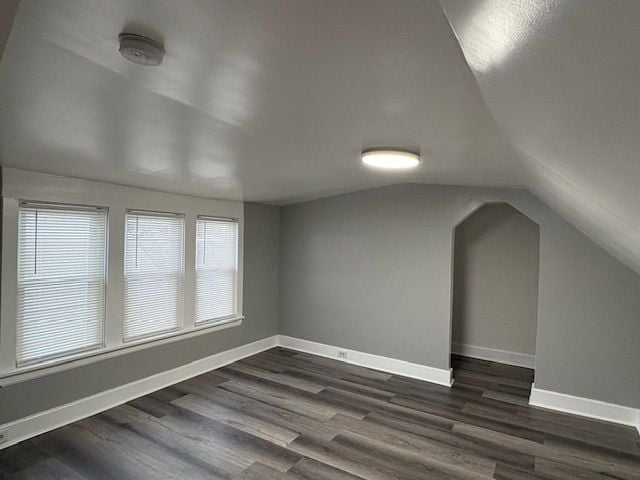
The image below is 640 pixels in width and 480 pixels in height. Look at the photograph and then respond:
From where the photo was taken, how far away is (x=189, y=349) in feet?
14.8

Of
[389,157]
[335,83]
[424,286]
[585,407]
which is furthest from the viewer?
[424,286]

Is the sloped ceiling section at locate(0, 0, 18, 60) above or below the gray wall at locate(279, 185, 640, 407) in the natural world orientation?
above

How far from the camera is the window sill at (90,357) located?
3.00 metres

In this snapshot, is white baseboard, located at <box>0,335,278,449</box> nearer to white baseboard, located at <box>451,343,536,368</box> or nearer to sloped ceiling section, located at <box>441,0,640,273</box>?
white baseboard, located at <box>451,343,536,368</box>

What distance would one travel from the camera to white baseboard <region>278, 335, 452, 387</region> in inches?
178

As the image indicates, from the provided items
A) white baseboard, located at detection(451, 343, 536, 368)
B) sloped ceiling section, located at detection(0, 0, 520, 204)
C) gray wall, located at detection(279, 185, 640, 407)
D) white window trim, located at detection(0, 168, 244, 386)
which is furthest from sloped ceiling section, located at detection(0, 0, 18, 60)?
white baseboard, located at detection(451, 343, 536, 368)

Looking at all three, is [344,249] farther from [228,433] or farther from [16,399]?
[16,399]

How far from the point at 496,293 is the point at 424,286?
1.38 meters

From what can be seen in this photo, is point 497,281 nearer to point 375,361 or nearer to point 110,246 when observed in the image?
point 375,361

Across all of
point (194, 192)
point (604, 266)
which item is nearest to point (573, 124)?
point (604, 266)

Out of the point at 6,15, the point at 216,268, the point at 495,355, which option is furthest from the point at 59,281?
the point at 495,355

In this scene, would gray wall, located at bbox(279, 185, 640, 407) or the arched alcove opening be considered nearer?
gray wall, located at bbox(279, 185, 640, 407)

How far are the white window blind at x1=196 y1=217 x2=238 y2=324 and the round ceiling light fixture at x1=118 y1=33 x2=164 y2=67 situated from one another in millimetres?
3267

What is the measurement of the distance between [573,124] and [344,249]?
13.5 ft
